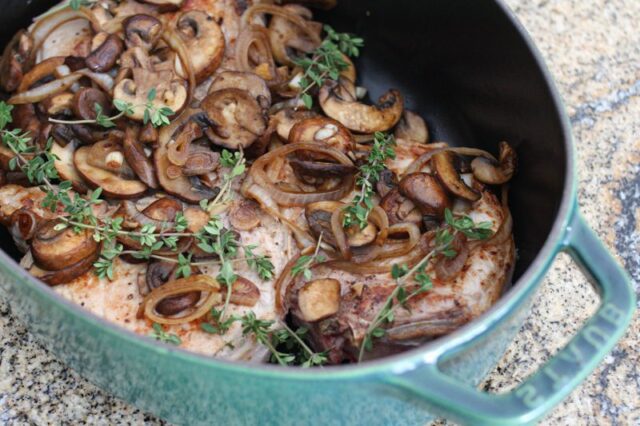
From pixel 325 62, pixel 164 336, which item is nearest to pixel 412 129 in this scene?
pixel 325 62

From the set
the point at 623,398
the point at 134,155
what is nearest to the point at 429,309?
the point at 623,398

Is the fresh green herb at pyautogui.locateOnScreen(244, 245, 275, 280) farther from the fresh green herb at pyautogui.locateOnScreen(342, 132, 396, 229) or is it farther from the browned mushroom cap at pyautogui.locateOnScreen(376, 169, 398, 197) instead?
the browned mushroom cap at pyautogui.locateOnScreen(376, 169, 398, 197)

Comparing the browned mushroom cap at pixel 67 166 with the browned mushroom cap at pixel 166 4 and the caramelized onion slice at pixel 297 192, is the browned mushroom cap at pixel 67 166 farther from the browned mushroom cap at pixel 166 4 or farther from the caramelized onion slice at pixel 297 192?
the browned mushroom cap at pixel 166 4

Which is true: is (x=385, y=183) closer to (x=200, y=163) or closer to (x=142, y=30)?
(x=200, y=163)

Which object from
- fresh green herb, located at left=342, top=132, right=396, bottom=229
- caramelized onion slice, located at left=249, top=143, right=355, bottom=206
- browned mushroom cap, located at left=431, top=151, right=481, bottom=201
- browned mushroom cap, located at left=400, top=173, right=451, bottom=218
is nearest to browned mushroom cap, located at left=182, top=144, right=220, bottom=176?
caramelized onion slice, located at left=249, top=143, right=355, bottom=206

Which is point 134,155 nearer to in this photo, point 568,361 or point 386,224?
point 386,224
